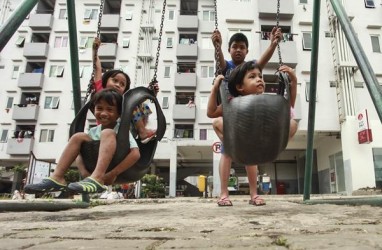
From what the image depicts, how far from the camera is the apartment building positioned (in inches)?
751

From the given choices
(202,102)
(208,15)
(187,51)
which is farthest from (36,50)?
(208,15)

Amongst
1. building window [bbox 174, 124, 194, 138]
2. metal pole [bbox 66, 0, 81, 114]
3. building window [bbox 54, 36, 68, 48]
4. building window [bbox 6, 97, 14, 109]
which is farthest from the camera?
building window [bbox 54, 36, 68, 48]

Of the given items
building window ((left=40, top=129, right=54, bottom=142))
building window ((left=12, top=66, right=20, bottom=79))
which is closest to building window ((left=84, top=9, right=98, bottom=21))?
building window ((left=12, top=66, right=20, bottom=79))

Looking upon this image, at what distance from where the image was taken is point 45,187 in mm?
2352

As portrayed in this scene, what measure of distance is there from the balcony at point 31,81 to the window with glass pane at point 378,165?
21.3 m

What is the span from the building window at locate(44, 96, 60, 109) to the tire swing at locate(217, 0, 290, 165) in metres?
24.2

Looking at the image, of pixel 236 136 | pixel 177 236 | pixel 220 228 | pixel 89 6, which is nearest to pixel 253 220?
pixel 220 228

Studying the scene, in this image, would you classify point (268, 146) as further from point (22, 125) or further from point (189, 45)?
point (22, 125)

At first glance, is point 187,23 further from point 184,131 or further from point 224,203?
point 224,203

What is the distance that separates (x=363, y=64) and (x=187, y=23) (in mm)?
23736

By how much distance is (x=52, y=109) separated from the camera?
952 inches

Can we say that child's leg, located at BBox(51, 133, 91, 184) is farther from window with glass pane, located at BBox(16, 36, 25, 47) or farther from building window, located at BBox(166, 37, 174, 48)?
window with glass pane, located at BBox(16, 36, 25, 47)

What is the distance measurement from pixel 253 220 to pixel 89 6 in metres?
27.1

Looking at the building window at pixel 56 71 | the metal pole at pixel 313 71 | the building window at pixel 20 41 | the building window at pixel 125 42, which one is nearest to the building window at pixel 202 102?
the building window at pixel 125 42
